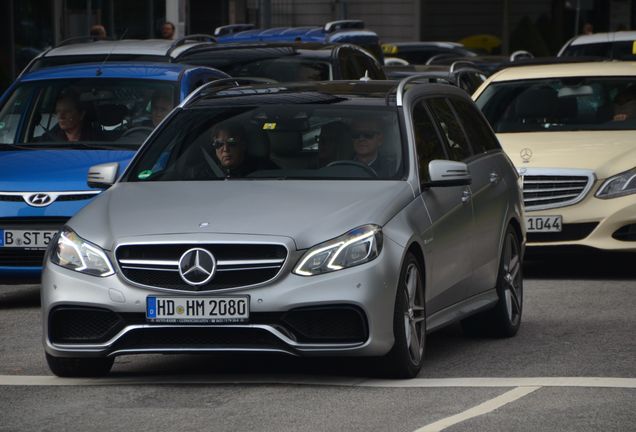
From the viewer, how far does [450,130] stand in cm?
1042

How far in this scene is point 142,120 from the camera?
13.3 metres

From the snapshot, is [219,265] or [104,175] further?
[104,175]

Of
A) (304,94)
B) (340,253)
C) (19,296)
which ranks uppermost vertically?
(304,94)

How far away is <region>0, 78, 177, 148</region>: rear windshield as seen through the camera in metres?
13.2

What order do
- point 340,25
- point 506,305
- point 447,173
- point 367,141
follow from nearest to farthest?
point 447,173 → point 367,141 → point 506,305 → point 340,25

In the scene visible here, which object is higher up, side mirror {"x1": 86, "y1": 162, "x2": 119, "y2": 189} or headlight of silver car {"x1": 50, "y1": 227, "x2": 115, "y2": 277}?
side mirror {"x1": 86, "y1": 162, "x2": 119, "y2": 189}

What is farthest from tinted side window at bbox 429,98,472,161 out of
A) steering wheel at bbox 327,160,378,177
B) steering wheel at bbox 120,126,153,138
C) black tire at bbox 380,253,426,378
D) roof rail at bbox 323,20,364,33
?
roof rail at bbox 323,20,364,33

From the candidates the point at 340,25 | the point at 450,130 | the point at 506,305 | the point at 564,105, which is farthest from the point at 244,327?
the point at 340,25

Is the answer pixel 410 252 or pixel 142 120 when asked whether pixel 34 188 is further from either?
pixel 410 252

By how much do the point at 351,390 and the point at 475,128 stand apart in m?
3.16

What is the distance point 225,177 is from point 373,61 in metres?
9.31

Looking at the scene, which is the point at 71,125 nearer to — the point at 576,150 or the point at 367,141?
the point at 576,150

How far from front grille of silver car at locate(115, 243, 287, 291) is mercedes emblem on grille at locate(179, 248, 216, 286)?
0.02 m

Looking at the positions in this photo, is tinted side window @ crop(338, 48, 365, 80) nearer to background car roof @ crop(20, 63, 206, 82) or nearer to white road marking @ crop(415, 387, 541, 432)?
background car roof @ crop(20, 63, 206, 82)
